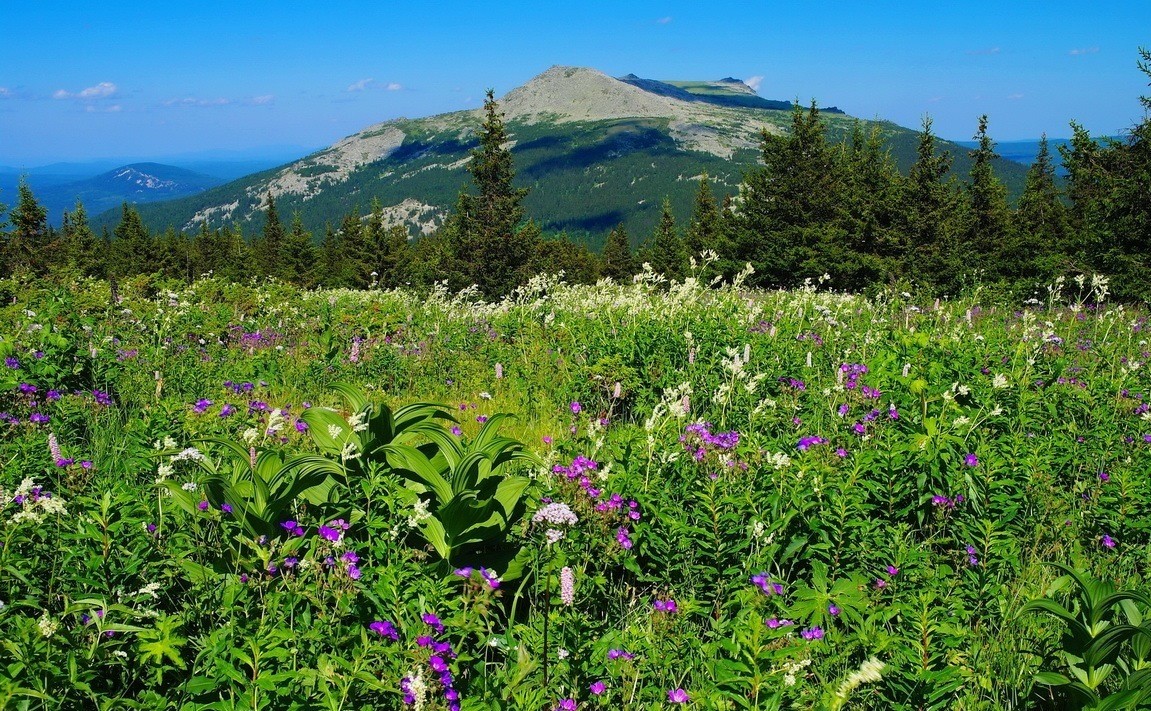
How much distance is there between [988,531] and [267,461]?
3.50 metres

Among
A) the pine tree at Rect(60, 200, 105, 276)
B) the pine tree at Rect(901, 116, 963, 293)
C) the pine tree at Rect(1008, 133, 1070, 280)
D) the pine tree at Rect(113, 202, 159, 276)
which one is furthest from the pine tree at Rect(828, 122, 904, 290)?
the pine tree at Rect(113, 202, 159, 276)

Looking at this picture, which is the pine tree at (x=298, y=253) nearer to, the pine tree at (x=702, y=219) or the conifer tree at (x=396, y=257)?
the conifer tree at (x=396, y=257)

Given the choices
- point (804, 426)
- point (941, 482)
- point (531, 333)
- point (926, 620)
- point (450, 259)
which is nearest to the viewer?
point (926, 620)

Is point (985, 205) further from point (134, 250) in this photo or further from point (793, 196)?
point (134, 250)

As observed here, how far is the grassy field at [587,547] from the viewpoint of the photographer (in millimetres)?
2346

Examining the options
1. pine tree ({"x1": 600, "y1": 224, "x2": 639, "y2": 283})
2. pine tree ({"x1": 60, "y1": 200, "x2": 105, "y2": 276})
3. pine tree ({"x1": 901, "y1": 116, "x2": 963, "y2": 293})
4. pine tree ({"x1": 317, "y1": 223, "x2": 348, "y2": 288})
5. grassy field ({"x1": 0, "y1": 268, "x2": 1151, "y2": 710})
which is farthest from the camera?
pine tree ({"x1": 600, "y1": 224, "x2": 639, "y2": 283})

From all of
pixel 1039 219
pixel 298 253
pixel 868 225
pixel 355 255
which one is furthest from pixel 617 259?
pixel 868 225

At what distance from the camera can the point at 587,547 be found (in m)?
3.34

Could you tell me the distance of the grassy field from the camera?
2.35m

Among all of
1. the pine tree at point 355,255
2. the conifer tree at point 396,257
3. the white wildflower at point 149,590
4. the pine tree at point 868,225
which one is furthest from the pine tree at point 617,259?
the white wildflower at point 149,590

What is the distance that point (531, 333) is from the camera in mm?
8438

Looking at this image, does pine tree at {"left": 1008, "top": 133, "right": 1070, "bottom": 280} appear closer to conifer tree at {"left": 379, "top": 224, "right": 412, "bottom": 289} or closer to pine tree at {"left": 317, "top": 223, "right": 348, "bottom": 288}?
conifer tree at {"left": 379, "top": 224, "right": 412, "bottom": 289}

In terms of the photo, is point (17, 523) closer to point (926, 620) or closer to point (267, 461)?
point (267, 461)

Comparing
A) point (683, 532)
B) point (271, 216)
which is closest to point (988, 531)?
point (683, 532)
